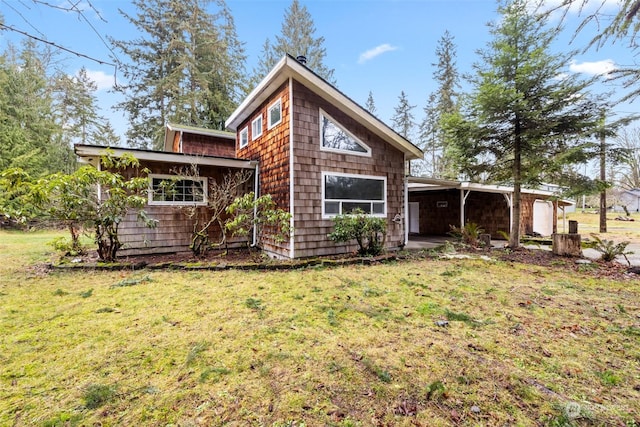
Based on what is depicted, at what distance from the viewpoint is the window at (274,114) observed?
7.49 meters

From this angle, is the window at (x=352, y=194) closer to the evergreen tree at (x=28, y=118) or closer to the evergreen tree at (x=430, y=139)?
the evergreen tree at (x=28, y=118)

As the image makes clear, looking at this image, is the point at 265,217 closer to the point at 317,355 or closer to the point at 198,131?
the point at 317,355

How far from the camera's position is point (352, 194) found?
7781 millimetres

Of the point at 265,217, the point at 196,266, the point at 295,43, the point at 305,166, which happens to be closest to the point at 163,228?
the point at 196,266

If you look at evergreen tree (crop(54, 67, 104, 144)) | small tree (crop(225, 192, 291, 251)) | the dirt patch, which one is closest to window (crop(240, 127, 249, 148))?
small tree (crop(225, 192, 291, 251))

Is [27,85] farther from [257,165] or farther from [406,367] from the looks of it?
[406,367]

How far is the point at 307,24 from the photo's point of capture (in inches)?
867

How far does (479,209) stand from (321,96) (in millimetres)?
10589

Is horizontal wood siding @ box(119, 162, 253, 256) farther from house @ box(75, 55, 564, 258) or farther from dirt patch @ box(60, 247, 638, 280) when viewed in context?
dirt patch @ box(60, 247, 638, 280)

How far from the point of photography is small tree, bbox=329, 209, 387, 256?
691 cm

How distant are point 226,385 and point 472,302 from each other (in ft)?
11.7

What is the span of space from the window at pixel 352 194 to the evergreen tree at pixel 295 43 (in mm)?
17171

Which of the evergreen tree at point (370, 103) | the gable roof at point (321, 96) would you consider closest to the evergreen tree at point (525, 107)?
the gable roof at point (321, 96)

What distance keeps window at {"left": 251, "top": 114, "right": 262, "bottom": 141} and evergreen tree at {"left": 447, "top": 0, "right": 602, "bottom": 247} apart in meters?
6.13
